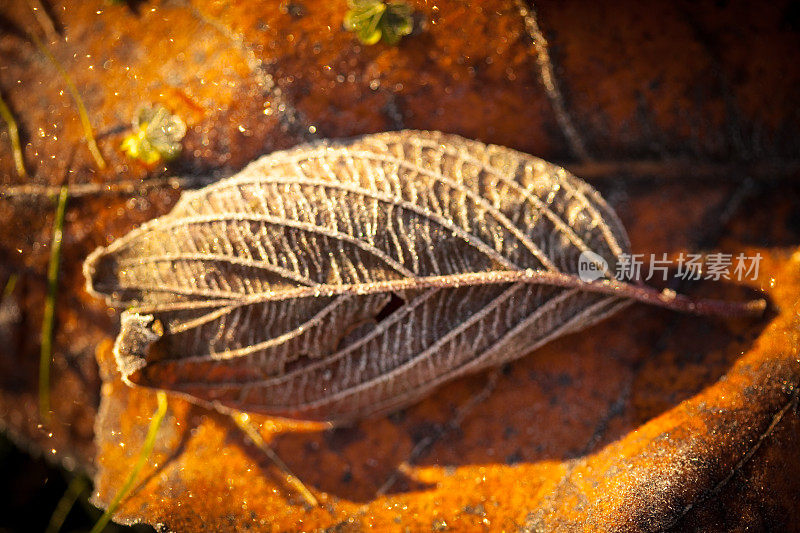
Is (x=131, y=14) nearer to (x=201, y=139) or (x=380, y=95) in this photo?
(x=201, y=139)

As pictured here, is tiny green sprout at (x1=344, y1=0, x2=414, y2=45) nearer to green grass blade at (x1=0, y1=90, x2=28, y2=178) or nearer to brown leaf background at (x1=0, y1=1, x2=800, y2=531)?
brown leaf background at (x1=0, y1=1, x2=800, y2=531)

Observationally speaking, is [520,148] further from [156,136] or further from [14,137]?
[14,137]

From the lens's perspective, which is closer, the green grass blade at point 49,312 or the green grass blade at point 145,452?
the green grass blade at point 145,452

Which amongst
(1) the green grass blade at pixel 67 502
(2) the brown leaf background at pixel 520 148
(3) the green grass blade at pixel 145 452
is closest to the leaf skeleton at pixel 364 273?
(2) the brown leaf background at pixel 520 148

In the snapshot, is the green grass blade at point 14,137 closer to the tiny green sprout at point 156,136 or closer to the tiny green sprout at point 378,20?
the tiny green sprout at point 156,136

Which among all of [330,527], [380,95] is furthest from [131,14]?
[330,527]

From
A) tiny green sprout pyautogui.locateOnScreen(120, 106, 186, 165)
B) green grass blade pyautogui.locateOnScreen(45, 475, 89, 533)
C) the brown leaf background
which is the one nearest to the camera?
the brown leaf background

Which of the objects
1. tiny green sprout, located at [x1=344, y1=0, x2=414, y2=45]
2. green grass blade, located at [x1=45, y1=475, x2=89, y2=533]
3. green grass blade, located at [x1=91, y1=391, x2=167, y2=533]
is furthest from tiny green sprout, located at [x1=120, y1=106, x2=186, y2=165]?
green grass blade, located at [x1=45, y1=475, x2=89, y2=533]
